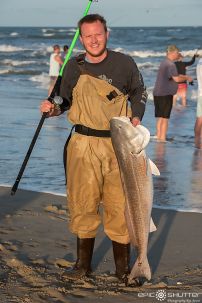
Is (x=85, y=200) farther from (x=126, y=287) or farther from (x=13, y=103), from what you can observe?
(x=13, y=103)

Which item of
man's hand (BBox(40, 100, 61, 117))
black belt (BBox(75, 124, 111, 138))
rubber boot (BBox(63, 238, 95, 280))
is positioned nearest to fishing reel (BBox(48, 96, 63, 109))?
man's hand (BBox(40, 100, 61, 117))

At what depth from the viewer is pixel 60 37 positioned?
6844 cm

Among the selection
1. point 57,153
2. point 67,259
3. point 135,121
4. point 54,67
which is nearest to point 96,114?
point 135,121

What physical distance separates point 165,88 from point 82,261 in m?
7.54

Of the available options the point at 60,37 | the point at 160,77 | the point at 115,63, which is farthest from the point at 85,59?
the point at 60,37

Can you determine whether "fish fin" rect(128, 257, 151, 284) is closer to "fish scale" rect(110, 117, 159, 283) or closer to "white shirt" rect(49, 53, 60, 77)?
"fish scale" rect(110, 117, 159, 283)

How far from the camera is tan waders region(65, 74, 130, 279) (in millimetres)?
4305

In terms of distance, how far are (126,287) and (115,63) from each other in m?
1.55

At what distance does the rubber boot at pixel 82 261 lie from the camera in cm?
453

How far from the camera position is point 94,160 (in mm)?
4316

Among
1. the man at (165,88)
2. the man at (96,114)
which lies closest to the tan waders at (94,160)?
the man at (96,114)

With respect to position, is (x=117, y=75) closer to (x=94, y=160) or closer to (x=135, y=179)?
(x=94, y=160)

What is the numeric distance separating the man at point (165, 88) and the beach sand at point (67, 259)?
521cm

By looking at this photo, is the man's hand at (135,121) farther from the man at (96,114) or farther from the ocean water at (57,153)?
the ocean water at (57,153)
